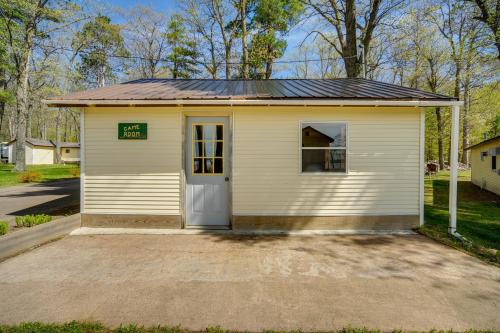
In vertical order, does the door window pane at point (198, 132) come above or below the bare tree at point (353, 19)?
below

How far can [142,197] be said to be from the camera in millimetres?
5680

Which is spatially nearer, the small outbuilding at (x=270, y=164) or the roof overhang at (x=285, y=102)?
the roof overhang at (x=285, y=102)

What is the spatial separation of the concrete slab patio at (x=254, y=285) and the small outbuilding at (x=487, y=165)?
422 inches

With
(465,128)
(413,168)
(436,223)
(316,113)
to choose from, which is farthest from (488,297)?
Result: (465,128)

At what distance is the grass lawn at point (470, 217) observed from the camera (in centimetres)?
548

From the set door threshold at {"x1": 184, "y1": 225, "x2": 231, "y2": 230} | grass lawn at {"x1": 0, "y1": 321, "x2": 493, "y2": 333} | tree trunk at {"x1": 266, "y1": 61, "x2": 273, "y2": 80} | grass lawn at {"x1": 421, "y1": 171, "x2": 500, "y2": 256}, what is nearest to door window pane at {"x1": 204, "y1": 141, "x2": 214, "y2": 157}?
door threshold at {"x1": 184, "y1": 225, "x2": 231, "y2": 230}

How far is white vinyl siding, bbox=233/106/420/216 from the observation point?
562 cm

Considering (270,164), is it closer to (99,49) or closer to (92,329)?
(92,329)

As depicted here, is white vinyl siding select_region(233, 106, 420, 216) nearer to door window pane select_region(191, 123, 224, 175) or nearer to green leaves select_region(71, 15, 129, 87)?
door window pane select_region(191, 123, 224, 175)

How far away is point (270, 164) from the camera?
5.64 meters

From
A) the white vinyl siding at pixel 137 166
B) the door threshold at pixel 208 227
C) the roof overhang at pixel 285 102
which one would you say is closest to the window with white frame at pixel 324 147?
the roof overhang at pixel 285 102

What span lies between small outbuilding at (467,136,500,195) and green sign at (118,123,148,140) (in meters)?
15.1

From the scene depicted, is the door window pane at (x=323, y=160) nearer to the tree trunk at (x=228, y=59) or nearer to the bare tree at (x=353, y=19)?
the bare tree at (x=353, y=19)

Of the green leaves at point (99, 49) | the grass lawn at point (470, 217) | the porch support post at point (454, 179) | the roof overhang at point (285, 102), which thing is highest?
the green leaves at point (99, 49)
